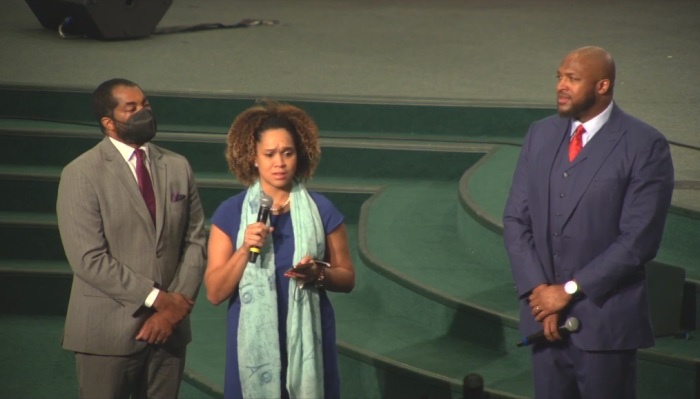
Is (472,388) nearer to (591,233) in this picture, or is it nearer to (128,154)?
(591,233)

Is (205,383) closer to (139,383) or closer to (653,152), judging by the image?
(139,383)

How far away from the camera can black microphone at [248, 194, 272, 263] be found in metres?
3.16

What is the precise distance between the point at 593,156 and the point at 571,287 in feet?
1.28

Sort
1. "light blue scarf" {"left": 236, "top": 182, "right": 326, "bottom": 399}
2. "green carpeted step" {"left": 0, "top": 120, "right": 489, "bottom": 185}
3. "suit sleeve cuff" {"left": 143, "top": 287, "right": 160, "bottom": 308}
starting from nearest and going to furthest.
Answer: "light blue scarf" {"left": 236, "top": 182, "right": 326, "bottom": 399} → "suit sleeve cuff" {"left": 143, "top": 287, "right": 160, "bottom": 308} → "green carpeted step" {"left": 0, "top": 120, "right": 489, "bottom": 185}

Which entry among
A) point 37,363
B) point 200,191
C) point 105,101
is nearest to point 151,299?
point 105,101

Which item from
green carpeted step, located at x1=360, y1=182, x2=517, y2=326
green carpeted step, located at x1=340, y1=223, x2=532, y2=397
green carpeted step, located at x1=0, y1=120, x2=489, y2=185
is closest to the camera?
green carpeted step, located at x1=340, y1=223, x2=532, y2=397

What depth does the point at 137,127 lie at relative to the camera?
3.69 meters

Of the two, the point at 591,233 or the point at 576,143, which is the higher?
the point at 576,143

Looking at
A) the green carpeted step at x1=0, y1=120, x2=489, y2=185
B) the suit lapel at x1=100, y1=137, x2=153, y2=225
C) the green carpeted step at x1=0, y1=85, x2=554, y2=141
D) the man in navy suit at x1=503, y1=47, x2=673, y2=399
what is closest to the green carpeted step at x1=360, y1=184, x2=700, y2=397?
the green carpeted step at x1=0, y1=120, x2=489, y2=185

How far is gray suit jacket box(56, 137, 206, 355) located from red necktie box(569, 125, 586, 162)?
3.99ft

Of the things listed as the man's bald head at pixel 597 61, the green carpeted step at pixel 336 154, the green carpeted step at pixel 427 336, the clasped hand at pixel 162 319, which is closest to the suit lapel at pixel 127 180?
A: the clasped hand at pixel 162 319

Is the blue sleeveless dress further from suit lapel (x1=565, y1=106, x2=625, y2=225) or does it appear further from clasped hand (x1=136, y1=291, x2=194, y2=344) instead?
suit lapel (x1=565, y1=106, x2=625, y2=225)

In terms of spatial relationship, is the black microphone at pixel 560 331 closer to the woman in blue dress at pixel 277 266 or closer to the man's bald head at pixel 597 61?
the woman in blue dress at pixel 277 266

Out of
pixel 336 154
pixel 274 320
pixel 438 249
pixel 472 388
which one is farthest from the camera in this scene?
pixel 336 154
